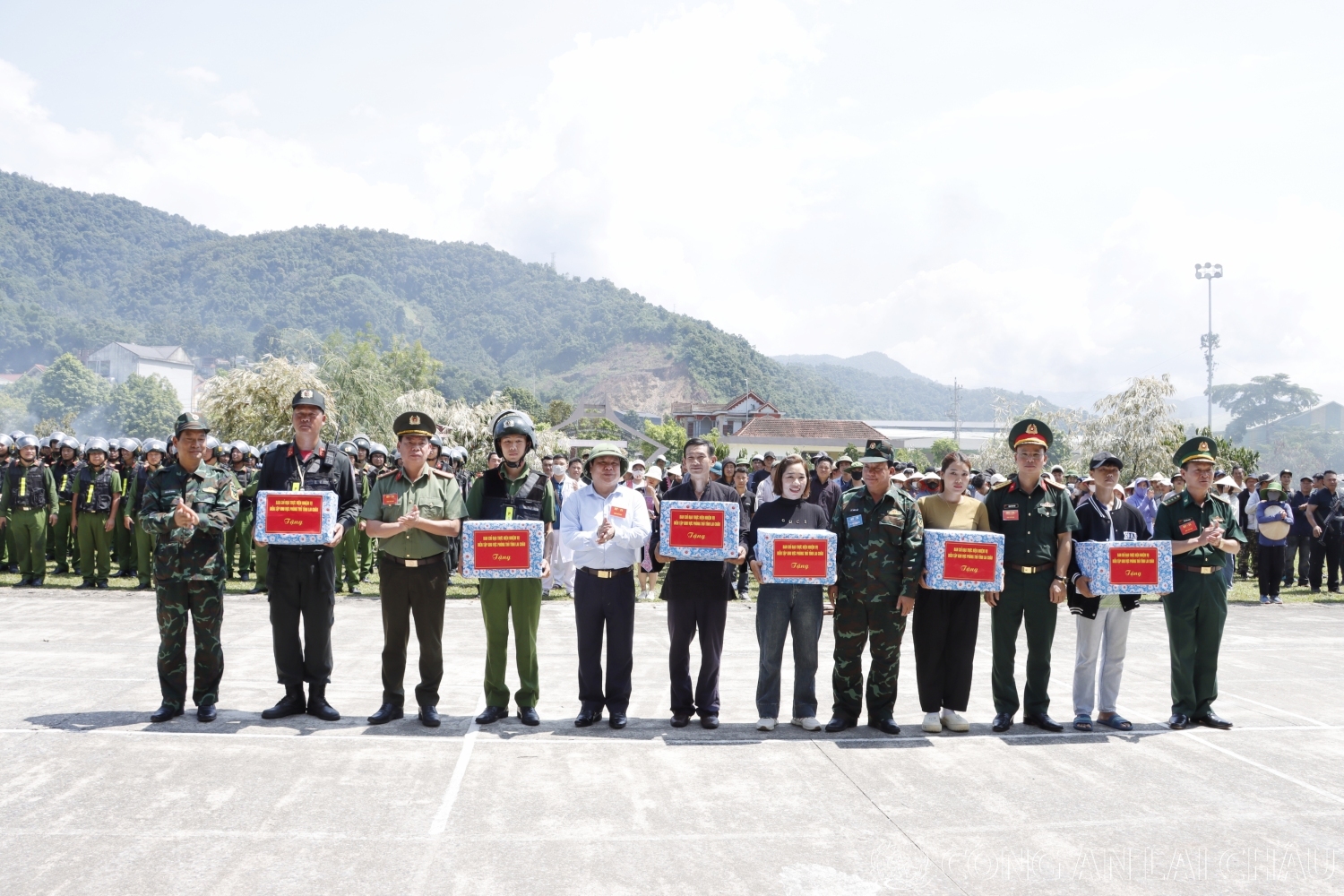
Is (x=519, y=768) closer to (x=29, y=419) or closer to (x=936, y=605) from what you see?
(x=936, y=605)

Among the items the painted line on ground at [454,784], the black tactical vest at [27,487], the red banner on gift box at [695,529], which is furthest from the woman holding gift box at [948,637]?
the black tactical vest at [27,487]

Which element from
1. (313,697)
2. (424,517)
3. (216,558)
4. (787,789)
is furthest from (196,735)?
(787,789)

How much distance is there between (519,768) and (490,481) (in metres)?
2.19

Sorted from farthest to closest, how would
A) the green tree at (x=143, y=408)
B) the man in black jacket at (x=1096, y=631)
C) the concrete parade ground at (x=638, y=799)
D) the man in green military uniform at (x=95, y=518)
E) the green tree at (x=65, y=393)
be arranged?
the green tree at (x=65, y=393) → the green tree at (x=143, y=408) → the man in green military uniform at (x=95, y=518) → the man in black jacket at (x=1096, y=631) → the concrete parade ground at (x=638, y=799)

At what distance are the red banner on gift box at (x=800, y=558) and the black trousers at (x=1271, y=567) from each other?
12454 millimetres

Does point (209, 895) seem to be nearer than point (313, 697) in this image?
Yes

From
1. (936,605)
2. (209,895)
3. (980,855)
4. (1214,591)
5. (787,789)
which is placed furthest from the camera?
(1214,591)

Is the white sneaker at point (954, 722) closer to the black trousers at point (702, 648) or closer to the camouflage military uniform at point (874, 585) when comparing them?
the camouflage military uniform at point (874, 585)

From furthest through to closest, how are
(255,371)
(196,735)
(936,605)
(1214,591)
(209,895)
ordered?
1. (255,371)
2. (1214,591)
3. (936,605)
4. (196,735)
5. (209,895)

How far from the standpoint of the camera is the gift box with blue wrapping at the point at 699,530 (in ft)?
22.8

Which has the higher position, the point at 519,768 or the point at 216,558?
the point at 216,558

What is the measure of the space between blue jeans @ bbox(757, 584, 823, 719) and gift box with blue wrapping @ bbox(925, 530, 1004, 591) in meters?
0.95

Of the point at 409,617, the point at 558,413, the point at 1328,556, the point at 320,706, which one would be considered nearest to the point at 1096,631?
the point at 409,617

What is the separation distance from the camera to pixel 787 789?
5.78 m
